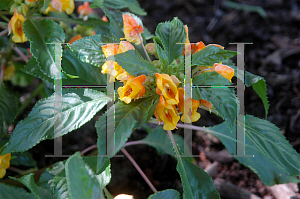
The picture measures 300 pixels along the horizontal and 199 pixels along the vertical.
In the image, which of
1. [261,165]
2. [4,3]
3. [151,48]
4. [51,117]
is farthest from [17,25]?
[261,165]

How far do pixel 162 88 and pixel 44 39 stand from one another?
1.85 feet

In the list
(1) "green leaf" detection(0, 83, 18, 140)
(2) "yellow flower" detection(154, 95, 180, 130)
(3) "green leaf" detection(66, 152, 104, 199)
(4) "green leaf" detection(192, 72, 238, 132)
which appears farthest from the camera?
(1) "green leaf" detection(0, 83, 18, 140)

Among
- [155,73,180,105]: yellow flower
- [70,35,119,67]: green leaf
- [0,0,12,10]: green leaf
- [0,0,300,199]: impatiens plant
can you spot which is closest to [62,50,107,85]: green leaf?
[0,0,300,199]: impatiens plant

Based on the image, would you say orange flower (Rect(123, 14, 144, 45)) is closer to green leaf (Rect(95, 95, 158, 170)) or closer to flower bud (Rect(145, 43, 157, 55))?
flower bud (Rect(145, 43, 157, 55))

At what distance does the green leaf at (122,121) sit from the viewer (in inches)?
22.4

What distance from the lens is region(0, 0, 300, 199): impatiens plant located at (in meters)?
0.58

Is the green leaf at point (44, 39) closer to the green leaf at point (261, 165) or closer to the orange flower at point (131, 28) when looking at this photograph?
the orange flower at point (131, 28)

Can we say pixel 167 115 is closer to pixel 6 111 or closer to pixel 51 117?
pixel 51 117

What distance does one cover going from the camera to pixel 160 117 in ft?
2.19

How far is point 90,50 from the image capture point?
78 cm

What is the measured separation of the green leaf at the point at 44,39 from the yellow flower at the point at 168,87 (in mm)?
422

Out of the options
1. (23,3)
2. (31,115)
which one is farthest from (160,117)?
(23,3)

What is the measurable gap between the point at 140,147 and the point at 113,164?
0.21 meters

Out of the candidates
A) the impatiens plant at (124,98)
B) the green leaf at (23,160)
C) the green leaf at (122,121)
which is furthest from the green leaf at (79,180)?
the green leaf at (23,160)
